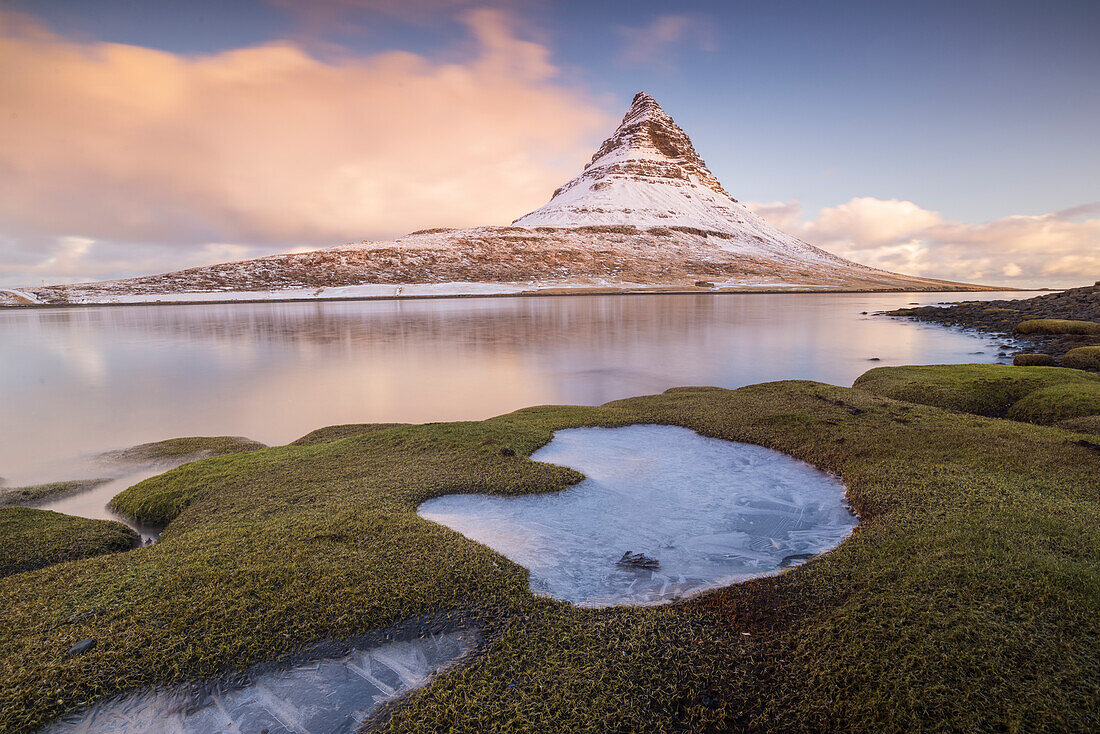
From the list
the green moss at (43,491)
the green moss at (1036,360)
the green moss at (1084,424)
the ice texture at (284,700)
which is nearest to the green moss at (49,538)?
the green moss at (43,491)

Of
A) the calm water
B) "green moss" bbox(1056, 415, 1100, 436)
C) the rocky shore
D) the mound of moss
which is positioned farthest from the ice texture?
the rocky shore

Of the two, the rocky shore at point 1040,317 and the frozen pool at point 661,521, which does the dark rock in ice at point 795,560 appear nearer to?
the frozen pool at point 661,521

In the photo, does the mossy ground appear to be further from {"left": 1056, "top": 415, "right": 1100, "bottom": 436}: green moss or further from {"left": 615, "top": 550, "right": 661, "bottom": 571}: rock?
{"left": 1056, "top": 415, "right": 1100, "bottom": 436}: green moss

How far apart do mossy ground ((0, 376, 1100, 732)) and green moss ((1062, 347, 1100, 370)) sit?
15787 mm

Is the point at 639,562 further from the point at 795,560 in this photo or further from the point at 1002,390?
the point at 1002,390

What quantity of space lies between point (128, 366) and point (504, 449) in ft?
82.2

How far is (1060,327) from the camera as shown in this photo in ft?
92.8

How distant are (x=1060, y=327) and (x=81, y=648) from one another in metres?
41.4

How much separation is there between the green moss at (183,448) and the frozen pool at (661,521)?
23.9 feet

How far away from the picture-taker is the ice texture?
3.18m

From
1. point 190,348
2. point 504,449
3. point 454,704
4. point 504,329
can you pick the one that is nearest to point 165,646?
point 454,704

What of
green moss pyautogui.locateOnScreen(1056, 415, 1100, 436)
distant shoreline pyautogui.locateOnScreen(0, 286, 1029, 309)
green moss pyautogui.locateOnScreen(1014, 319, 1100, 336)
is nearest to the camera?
green moss pyautogui.locateOnScreen(1056, 415, 1100, 436)

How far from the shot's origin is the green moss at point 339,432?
11594mm

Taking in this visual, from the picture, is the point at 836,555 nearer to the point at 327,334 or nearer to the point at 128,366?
the point at 128,366
